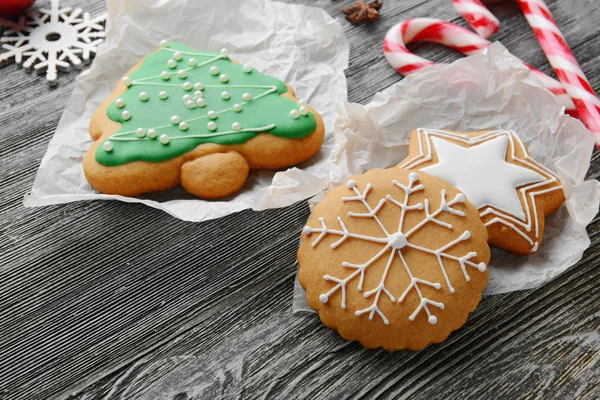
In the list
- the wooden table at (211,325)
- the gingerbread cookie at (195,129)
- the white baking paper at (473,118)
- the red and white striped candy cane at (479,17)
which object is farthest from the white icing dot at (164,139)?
the red and white striped candy cane at (479,17)

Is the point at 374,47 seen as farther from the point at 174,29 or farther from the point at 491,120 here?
the point at 174,29

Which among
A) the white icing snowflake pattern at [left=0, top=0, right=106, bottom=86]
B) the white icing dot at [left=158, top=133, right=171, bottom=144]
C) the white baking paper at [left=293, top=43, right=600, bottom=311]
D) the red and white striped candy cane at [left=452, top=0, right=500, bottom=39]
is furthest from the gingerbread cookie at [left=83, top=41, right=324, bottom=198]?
the red and white striped candy cane at [left=452, top=0, right=500, bottom=39]

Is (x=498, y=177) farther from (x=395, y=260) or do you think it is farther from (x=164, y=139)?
(x=164, y=139)

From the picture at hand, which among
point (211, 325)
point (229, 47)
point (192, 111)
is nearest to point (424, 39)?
point (229, 47)

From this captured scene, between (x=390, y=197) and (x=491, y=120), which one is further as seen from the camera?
(x=491, y=120)

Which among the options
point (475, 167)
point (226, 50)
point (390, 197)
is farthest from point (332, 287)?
point (226, 50)
